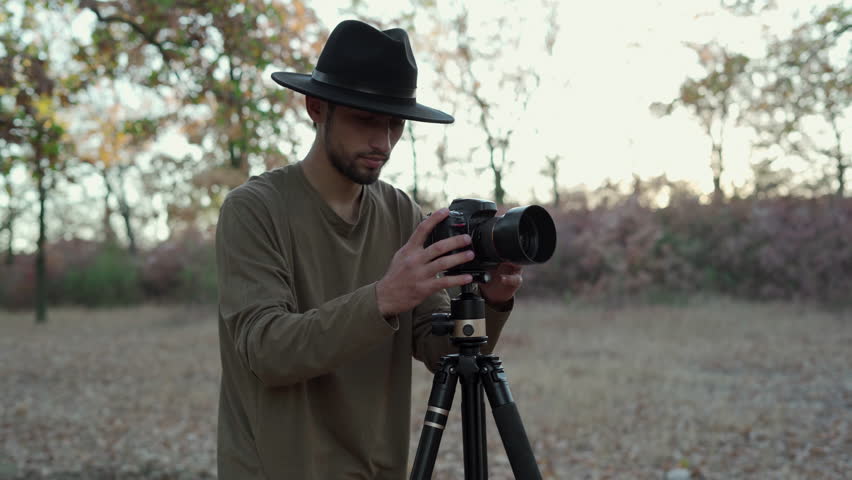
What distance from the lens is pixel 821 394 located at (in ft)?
24.4

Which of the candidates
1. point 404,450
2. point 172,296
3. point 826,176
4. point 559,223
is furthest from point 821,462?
point 826,176

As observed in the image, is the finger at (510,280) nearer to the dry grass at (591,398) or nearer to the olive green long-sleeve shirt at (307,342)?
the olive green long-sleeve shirt at (307,342)

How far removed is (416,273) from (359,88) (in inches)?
22.4

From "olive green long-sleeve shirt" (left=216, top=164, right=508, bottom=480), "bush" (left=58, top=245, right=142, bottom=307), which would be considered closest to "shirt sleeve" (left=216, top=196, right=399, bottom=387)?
"olive green long-sleeve shirt" (left=216, top=164, right=508, bottom=480)

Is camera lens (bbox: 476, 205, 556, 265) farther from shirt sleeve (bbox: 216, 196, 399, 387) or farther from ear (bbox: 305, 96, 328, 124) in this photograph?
ear (bbox: 305, 96, 328, 124)

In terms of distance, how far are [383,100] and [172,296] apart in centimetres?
1901

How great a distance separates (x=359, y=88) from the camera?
6.31 ft

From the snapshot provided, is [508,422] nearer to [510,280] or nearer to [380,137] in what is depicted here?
[510,280]

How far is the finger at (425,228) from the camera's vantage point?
64.6 inches

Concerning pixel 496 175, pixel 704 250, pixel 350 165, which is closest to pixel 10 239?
pixel 496 175

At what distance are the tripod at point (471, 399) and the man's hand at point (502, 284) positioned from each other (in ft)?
0.42

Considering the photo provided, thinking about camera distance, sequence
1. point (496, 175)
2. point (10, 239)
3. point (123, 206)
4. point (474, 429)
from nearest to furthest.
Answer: point (474, 429) < point (496, 175) < point (10, 239) < point (123, 206)

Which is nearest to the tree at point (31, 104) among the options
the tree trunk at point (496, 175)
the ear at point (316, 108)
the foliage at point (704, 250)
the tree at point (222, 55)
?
the tree at point (222, 55)

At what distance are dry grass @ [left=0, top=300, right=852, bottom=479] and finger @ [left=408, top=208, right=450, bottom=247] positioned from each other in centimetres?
395
